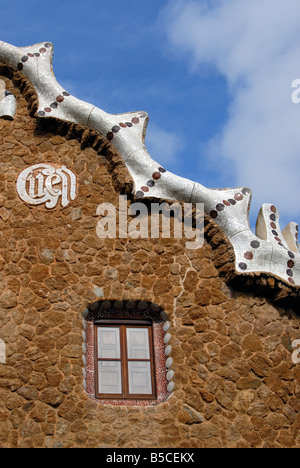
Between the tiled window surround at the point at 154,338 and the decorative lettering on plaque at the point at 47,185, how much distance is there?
1436 millimetres

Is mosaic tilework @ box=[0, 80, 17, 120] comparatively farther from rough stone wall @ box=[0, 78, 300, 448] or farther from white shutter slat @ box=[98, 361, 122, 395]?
white shutter slat @ box=[98, 361, 122, 395]

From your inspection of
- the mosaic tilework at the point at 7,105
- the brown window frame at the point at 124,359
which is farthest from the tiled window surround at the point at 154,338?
the mosaic tilework at the point at 7,105

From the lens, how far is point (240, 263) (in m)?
9.77

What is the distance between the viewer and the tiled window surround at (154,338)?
912 centimetres

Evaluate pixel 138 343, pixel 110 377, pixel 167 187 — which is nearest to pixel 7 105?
pixel 167 187

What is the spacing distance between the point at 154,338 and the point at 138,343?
18 centimetres

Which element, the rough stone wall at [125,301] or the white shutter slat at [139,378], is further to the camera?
the white shutter slat at [139,378]

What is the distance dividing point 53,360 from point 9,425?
2.69 ft

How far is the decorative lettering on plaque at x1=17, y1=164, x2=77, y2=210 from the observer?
10.3 m

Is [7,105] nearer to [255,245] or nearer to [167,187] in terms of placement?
[167,187]

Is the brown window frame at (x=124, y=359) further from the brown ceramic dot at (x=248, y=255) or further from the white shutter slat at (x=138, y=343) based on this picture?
the brown ceramic dot at (x=248, y=255)

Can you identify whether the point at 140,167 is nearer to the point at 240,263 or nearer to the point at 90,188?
the point at 90,188

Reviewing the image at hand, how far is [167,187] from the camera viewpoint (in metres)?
10.3

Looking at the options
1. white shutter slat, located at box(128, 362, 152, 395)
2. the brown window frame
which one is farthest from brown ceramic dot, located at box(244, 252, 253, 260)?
white shutter slat, located at box(128, 362, 152, 395)
